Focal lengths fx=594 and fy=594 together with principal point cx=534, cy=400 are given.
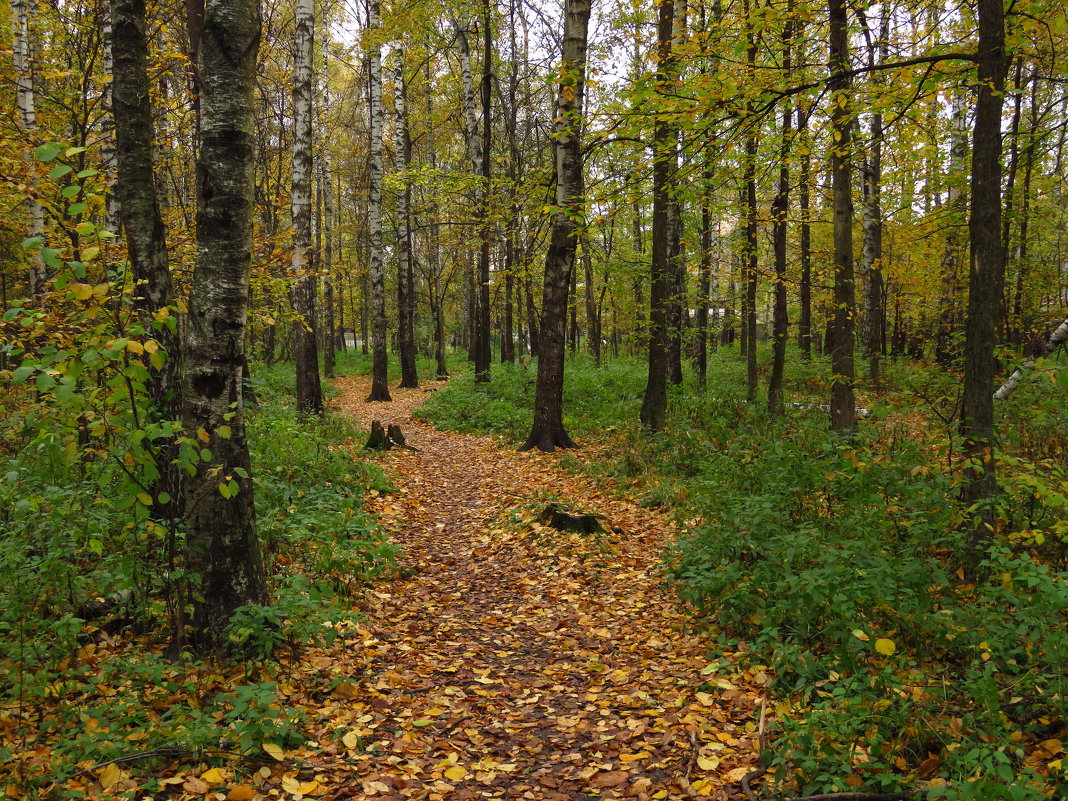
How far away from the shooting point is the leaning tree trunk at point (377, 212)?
16156 mm

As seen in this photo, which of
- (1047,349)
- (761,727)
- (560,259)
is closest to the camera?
(761,727)

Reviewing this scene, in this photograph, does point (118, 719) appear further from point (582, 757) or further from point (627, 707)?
point (627, 707)

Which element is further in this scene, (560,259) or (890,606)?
(560,259)

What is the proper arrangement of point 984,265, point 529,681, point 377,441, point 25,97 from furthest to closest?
point 377,441, point 25,97, point 984,265, point 529,681

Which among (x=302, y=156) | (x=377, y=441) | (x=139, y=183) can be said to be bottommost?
(x=377, y=441)

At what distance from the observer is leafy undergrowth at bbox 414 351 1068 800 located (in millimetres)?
3105

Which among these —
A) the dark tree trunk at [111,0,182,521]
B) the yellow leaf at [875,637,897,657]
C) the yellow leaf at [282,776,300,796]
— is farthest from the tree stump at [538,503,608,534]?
the yellow leaf at [282,776,300,796]

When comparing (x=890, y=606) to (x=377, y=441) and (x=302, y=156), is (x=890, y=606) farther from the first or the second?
(x=302, y=156)

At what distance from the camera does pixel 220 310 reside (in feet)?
13.2

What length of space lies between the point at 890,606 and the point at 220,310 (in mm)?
5121

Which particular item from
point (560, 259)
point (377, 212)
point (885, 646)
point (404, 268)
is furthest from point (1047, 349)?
point (404, 268)

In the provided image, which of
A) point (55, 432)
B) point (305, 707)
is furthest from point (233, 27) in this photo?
point (305, 707)

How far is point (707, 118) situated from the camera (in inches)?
273

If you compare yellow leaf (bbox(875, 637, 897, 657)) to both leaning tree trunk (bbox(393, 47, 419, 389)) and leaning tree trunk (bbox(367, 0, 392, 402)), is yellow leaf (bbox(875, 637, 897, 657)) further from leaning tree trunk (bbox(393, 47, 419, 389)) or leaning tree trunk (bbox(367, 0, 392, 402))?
leaning tree trunk (bbox(393, 47, 419, 389))
